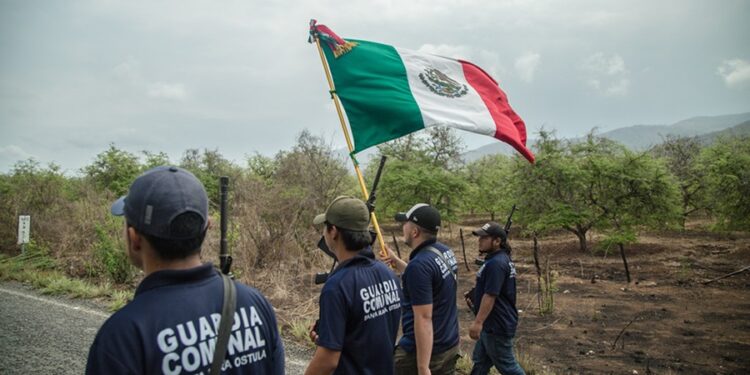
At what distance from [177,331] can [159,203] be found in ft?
1.34

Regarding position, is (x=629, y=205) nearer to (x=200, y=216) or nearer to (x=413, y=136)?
(x=413, y=136)

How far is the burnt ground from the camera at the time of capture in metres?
6.86

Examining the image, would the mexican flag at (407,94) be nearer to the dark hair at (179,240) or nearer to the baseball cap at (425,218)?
the baseball cap at (425,218)

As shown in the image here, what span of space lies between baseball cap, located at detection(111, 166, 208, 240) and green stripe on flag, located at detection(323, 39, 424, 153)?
3.00 m

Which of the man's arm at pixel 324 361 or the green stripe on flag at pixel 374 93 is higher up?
the green stripe on flag at pixel 374 93

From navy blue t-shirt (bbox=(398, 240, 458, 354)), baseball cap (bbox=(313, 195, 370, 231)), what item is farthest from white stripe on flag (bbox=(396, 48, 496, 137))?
baseball cap (bbox=(313, 195, 370, 231))

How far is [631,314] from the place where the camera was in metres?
9.81

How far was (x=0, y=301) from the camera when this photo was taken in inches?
361

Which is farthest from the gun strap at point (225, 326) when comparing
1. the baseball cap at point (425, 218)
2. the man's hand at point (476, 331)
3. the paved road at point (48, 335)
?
the paved road at point (48, 335)

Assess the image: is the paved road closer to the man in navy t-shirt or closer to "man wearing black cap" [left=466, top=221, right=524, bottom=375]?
"man wearing black cap" [left=466, top=221, right=524, bottom=375]

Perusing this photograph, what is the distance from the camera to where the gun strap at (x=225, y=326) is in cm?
144

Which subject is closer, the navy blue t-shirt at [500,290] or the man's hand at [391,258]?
the man's hand at [391,258]

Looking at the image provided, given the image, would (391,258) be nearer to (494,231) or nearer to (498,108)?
(494,231)

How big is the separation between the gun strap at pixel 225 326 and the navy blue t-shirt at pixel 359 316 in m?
0.86
